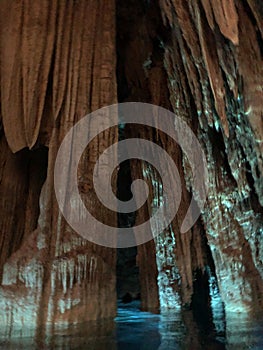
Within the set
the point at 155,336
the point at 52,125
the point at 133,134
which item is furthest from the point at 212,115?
the point at 155,336

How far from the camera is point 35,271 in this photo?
2699 millimetres

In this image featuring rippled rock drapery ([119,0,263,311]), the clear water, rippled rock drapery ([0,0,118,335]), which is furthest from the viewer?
rippled rock drapery ([0,0,118,335])

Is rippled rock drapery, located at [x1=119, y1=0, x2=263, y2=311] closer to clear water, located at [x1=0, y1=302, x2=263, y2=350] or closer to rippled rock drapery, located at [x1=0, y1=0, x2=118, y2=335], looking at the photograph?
clear water, located at [x1=0, y1=302, x2=263, y2=350]

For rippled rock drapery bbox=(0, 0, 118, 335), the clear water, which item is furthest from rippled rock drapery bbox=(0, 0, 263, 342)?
the clear water

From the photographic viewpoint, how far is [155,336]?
259 centimetres

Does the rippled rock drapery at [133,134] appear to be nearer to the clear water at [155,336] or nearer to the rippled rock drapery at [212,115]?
the rippled rock drapery at [212,115]

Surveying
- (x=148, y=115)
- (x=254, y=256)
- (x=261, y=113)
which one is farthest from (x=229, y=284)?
(x=148, y=115)

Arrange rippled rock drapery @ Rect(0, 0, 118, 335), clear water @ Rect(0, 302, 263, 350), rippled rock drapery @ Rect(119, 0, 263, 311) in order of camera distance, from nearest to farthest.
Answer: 1. clear water @ Rect(0, 302, 263, 350)
2. rippled rock drapery @ Rect(119, 0, 263, 311)
3. rippled rock drapery @ Rect(0, 0, 118, 335)

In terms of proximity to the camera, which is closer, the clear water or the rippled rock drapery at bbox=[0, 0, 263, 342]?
the clear water

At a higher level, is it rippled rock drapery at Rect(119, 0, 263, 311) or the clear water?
rippled rock drapery at Rect(119, 0, 263, 311)

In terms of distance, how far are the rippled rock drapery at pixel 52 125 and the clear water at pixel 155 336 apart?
0.50ft

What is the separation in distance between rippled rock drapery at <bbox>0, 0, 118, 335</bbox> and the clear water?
151mm

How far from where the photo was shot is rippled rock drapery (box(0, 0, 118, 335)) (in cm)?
265

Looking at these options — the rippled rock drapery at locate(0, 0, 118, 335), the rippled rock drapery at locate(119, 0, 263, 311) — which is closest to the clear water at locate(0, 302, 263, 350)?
the rippled rock drapery at locate(0, 0, 118, 335)
